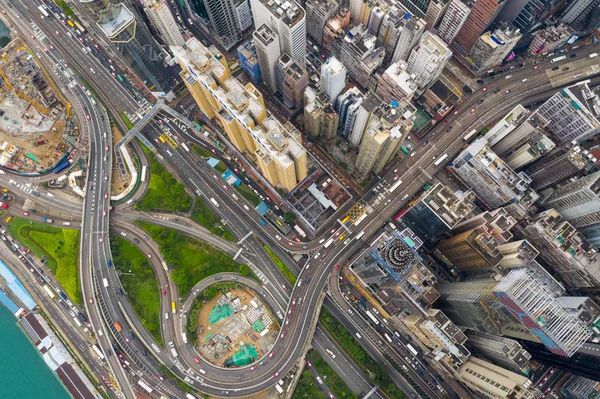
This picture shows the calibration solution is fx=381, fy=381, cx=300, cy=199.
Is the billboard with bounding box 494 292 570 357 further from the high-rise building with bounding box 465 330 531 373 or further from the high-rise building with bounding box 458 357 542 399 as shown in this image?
the high-rise building with bounding box 458 357 542 399

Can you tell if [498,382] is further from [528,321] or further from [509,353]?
[528,321]

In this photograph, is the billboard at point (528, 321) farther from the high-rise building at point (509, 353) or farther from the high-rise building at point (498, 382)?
the high-rise building at point (498, 382)

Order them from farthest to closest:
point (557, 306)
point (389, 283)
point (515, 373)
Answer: point (389, 283) < point (515, 373) < point (557, 306)

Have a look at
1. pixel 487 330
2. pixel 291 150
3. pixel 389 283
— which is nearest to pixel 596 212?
pixel 487 330

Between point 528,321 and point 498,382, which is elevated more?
point 528,321

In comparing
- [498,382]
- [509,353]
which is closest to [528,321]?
[509,353]

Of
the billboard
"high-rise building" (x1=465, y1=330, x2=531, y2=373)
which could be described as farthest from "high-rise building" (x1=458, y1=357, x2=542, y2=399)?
the billboard

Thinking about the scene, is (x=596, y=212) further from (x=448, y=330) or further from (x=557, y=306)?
(x=448, y=330)
